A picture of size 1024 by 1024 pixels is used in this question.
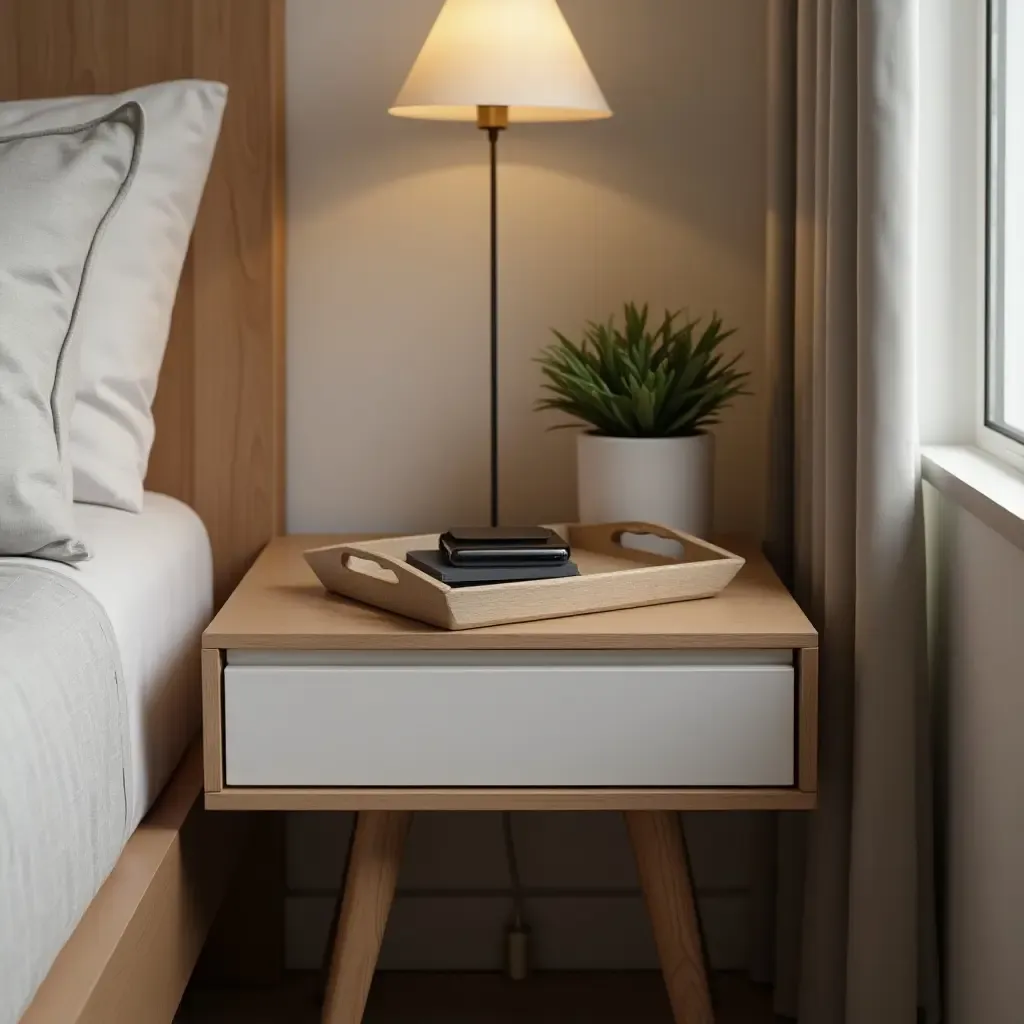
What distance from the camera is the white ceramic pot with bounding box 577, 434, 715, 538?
183cm

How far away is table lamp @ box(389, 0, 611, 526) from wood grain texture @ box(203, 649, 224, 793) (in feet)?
2.26

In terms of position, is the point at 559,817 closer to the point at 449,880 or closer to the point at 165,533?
the point at 449,880

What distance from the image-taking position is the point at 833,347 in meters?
1.58

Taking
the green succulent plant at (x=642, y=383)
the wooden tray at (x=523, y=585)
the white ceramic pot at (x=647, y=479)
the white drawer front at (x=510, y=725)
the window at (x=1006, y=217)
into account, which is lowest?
the white drawer front at (x=510, y=725)

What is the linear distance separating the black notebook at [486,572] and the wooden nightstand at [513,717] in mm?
55

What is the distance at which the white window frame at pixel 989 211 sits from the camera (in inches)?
62.0

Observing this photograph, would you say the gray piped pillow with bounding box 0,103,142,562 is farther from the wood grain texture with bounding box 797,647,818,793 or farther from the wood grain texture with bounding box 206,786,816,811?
the wood grain texture with bounding box 797,647,818,793

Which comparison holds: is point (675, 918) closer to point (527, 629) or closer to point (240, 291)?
point (527, 629)

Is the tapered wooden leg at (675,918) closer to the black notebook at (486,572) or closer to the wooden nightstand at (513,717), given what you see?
the wooden nightstand at (513,717)

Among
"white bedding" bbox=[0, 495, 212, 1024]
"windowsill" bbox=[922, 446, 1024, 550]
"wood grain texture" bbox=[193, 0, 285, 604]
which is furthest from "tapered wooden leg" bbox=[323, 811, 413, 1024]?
"windowsill" bbox=[922, 446, 1024, 550]

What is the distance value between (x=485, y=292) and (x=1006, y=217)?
76 cm

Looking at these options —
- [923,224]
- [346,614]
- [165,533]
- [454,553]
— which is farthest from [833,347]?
[165,533]

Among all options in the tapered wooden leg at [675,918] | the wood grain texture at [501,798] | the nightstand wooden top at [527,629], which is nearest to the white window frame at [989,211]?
the nightstand wooden top at [527,629]

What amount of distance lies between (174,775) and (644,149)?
1.03m
